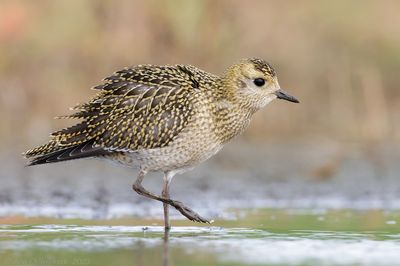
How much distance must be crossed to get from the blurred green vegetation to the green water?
17.6 ft

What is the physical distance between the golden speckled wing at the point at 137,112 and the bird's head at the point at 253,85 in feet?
1.54

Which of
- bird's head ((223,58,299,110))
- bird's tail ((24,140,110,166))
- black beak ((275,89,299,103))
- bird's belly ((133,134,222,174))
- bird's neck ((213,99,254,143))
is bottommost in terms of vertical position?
bird's belly ((133,134,222,174))

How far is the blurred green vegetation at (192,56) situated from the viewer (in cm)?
1875

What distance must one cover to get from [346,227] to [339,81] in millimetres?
7287

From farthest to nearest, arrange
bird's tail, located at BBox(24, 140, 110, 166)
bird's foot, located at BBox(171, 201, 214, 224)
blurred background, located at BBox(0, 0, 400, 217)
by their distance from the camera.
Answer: blurred background, located at BBox(0, 0, 400, 217)
bird's tail, located at BBox(24, 140, 110, 166)
bird's foot, located at BBox(171, 201, 214, 224)

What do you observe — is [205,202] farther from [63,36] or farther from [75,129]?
[63,36]

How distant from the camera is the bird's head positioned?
13.0 m

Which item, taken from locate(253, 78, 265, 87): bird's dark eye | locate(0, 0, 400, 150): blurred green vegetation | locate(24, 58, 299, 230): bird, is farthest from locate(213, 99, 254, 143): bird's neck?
locate(0, 0, 400, 150): blurred green vegetation

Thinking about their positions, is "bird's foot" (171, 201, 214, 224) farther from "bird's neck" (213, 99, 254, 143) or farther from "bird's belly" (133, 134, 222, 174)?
"bird's neck" (213, 99, 254, 143)

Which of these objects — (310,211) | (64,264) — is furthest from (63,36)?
(64,264)

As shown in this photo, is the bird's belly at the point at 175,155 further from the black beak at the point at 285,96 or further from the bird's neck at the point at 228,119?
the black beak at the point at 285,96

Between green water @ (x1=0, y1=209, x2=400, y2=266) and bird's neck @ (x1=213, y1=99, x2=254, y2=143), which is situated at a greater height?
bird's neck @ (x1=213, y1=99, x2=254, y2=143)

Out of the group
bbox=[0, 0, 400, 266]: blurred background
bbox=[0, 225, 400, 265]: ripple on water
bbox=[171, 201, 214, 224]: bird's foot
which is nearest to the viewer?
bbox=[0, 225, 400, 265]: ripple on water

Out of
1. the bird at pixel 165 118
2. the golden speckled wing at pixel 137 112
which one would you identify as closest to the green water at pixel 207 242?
the bird at pixel 165 118
